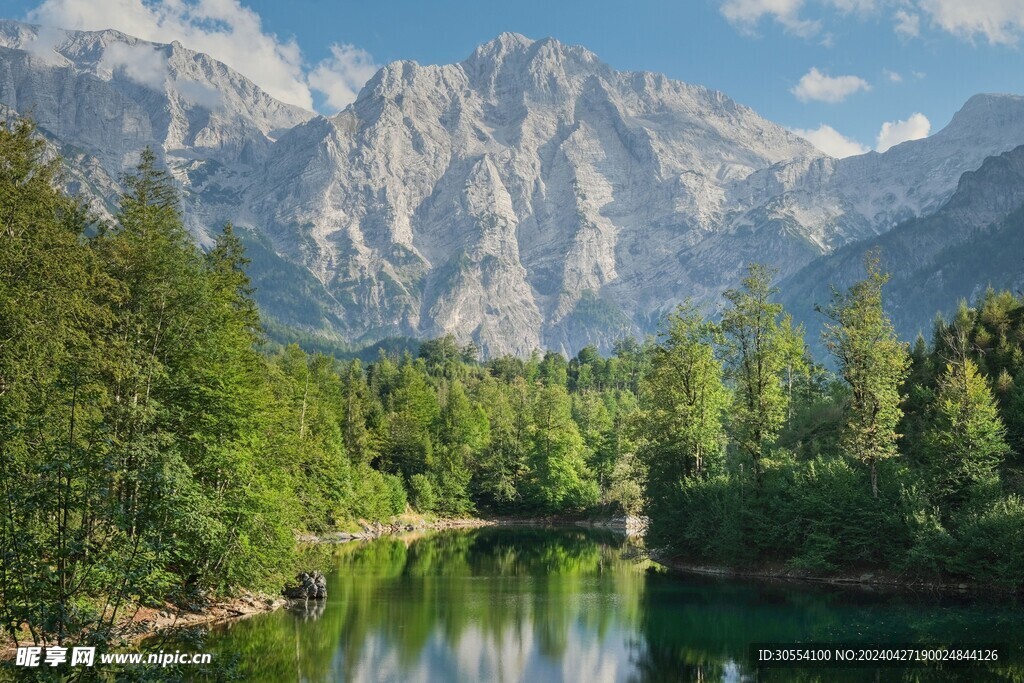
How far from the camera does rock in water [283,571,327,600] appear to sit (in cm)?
5141

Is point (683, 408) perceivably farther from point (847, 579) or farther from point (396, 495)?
point (396, 495)

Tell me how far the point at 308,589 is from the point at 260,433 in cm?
1108

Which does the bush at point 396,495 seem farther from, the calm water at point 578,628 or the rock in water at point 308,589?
the rock in water at point 308,589

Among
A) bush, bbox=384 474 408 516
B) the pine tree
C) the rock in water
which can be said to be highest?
the pine tree

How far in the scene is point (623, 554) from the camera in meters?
79.4

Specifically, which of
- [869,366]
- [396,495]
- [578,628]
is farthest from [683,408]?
[396,495]

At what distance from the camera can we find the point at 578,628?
149ft

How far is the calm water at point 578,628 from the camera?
35.3m

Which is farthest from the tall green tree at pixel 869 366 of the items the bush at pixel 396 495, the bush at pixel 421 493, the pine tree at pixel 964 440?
the bush at pixel 421 493

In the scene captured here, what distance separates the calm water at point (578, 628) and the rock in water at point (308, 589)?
1.18 metres

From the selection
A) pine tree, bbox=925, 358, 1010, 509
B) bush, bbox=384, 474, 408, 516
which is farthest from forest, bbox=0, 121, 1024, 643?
bush, bbox=384, 474, 408, 516

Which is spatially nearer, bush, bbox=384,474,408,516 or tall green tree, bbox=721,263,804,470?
tall green tree, bbox=721,263,804,470

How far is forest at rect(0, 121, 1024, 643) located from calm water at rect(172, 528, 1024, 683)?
177 inches

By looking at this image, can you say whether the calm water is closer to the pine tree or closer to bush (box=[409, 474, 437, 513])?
the pine tree
